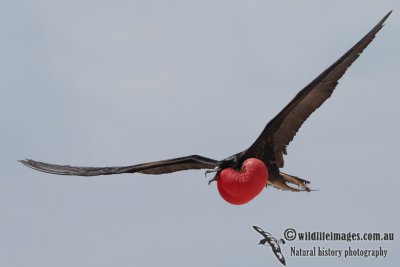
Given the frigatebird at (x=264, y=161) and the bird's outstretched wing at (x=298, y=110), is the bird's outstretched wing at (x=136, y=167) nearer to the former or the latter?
the frigatebird at (x=264, y=161)

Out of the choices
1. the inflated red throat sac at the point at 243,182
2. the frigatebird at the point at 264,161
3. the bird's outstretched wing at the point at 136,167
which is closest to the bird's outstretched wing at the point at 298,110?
the frigatebird at the point at 264,161

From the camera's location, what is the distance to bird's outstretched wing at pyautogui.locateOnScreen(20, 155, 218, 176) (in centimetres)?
2075

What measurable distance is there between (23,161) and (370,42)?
7618 millimetres

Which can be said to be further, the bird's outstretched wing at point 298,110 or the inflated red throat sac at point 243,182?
the bird's outstretched wing at point 298,110

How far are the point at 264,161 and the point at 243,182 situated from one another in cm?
181

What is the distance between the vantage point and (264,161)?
67.4ft

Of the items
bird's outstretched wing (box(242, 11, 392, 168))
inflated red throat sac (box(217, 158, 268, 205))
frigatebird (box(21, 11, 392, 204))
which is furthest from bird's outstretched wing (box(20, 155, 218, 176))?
inflated red throat sac (box(217, 158, 268, 205))

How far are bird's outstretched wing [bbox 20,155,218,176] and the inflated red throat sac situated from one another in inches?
56.6

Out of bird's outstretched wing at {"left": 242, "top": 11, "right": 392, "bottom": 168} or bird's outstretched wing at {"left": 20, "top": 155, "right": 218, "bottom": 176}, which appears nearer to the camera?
bird's outstretched wing at {"left": 242, "top": 11, "right": 392, "bottom": 168}

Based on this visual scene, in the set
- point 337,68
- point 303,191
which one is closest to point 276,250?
point 303,191

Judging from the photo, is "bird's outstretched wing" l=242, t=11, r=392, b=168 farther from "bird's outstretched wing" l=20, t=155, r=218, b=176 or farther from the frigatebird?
"bird's outstretched wing" l=20, t=155, r=218, b=176

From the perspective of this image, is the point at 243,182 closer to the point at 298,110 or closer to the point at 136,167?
the point at 298,110

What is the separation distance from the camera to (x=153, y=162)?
2125 centimetres

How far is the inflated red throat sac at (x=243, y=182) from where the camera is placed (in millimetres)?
18844
